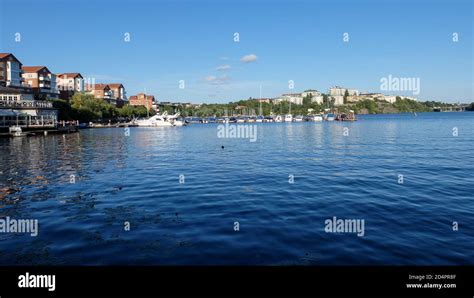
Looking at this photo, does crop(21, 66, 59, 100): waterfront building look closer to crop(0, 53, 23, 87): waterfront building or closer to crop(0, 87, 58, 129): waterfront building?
crop(0, 53, 23, 87): waterfront building

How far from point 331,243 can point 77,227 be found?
10207 mm

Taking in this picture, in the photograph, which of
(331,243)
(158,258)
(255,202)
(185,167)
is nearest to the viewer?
(158,258)

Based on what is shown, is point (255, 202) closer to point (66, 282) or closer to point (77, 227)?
point (77, 227)

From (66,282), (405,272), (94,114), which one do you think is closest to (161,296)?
(66,282)

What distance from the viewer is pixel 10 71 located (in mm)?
134750

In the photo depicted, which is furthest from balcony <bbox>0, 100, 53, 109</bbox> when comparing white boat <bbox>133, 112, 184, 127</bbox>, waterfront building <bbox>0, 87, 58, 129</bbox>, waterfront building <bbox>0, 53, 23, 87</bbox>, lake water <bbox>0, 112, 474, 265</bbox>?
lake water <bbox>0, 112, 474, 265</bbox>

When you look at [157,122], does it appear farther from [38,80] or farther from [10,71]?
[10,71]

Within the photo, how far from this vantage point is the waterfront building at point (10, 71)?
13038 cm

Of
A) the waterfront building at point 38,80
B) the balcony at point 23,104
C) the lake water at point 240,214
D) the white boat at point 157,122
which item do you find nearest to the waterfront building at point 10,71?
the waterfront building at point 38,80

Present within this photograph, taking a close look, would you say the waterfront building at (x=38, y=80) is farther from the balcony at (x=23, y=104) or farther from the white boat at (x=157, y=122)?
the balcony at (x=23, y=104)

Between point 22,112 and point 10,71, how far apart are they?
1887 inches

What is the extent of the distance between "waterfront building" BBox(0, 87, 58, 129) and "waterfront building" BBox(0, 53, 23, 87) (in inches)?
1021

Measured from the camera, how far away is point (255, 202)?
20281 millimetres

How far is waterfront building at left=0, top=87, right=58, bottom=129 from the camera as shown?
90375mm
